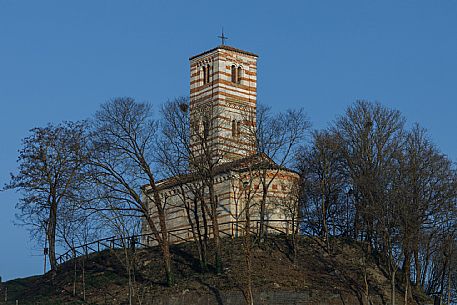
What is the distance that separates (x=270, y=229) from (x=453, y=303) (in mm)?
14536

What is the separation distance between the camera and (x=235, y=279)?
53688 millimetres

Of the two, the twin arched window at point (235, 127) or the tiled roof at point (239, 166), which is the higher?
the twin arched window at point (235, 127)

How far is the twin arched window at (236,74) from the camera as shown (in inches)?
2960

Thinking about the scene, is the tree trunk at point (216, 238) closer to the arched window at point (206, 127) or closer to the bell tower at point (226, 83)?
the arched window at point (206, 127)

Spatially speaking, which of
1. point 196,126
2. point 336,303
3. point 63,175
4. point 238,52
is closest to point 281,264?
point 336,303

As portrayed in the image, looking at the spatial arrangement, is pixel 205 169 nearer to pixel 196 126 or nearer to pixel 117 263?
pixel 196 126

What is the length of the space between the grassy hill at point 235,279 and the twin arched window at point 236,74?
59.3 feet

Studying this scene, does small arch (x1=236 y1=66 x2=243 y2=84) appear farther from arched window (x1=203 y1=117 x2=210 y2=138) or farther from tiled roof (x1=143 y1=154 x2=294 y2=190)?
arched window (x1=203 y1=117 x2=210 y2=138)

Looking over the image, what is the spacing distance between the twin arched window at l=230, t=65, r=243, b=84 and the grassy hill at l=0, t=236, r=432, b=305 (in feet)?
59.3

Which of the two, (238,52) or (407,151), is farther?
(238,52)

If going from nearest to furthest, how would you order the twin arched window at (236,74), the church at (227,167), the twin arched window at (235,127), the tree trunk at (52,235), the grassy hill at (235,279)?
the grassy hill at (235,279), the church at (227,167), the tree trunk at (52,235), the twin arched window at (235,127), the twin arched window at (236,74)

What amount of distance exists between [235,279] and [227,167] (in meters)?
12.9

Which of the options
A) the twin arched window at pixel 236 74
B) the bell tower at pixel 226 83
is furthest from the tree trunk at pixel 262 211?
the twin arched window at pixel 236 74

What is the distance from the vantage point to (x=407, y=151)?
56750mm
